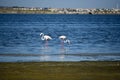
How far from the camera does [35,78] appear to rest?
11789 mm

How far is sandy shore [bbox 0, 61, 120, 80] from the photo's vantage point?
11969 mm

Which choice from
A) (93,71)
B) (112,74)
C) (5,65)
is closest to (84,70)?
(93,71)

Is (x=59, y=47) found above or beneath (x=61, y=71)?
beneath

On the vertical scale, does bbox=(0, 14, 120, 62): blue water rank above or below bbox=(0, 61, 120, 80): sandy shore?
below

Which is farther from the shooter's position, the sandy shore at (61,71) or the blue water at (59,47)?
the blue water at (59,47)

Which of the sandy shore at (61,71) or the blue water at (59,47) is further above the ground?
the sandy shore at (61,71)

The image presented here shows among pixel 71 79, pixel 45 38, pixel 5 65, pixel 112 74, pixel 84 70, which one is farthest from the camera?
pixel 45 38

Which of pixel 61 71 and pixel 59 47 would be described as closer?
pixel 61 71

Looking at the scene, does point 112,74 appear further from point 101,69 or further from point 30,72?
point 30,72

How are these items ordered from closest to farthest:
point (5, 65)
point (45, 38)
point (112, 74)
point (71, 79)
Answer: point (71, 79) → point (112, 74) → point (5, 65) → point (45, 38)

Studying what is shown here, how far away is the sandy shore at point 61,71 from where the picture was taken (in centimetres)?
1197

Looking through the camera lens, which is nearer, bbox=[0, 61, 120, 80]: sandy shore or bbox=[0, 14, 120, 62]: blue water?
bbox=[0, 61, 120, 80]: sandy shore

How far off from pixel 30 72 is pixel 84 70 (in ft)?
6.10

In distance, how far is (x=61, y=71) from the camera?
43.2 feet
